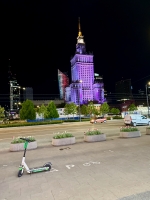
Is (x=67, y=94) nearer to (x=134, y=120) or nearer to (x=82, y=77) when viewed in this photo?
(x=82, y=77)

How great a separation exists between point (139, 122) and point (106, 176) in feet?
73.2

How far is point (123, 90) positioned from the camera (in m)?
167

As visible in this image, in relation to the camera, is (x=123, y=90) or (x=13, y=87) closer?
(x=13, y=87)

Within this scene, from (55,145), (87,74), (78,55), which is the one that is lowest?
(55,145)

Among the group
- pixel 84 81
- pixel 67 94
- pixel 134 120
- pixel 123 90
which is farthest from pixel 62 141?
pixel 123 90

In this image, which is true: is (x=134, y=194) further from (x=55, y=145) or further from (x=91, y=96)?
Answer: (x=91, y=96)

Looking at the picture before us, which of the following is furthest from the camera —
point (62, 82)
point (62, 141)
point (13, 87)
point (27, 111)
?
point (62, 82)

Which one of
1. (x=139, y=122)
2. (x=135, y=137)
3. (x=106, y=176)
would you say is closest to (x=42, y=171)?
(x=106, y=176)

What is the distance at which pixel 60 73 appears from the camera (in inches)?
5896

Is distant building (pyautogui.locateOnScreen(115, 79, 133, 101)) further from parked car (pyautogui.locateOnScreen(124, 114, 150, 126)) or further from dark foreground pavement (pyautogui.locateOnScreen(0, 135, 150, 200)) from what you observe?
dark foreground pavement (pyautogui.locateOnScreen(0, 135, 150, 200))

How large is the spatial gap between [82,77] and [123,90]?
1759 inches

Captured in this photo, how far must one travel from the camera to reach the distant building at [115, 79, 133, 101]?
515 ft

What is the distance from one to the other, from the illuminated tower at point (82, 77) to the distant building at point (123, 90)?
113ft

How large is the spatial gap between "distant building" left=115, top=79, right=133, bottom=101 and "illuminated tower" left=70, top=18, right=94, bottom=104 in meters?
34.4
